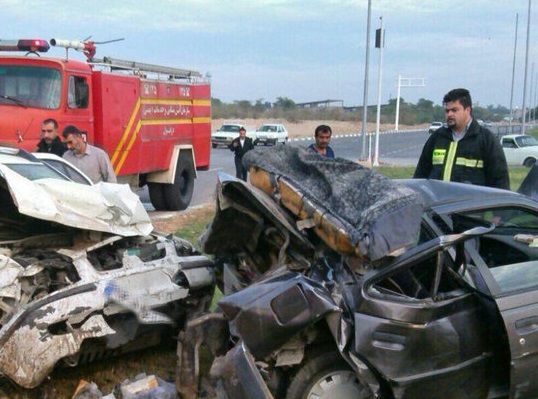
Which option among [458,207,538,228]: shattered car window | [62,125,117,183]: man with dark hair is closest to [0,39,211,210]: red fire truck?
[62,125,117,183]: man with dark hair

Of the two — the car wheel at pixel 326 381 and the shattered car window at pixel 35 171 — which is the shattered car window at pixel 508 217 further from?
the shattered car window at pixel 35 171

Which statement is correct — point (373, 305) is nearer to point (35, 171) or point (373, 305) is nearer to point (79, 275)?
point (79, 275)

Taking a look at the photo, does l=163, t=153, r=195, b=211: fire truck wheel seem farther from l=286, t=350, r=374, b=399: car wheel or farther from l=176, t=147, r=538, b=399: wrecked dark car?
l=286, t=350, r=374, b=399: car wheel

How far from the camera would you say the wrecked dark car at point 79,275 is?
4.07 meters

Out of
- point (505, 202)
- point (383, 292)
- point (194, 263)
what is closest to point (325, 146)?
point (194, 263)

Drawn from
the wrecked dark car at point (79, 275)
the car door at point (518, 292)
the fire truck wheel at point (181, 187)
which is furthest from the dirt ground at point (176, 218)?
the car door at point (518, 292)

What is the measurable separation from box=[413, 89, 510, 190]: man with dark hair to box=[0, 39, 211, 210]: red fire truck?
6.00 m

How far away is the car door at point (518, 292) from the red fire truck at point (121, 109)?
7.06 meters

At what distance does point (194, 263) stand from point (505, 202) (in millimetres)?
2306

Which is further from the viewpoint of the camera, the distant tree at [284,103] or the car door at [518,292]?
the distant tree at [284,103]

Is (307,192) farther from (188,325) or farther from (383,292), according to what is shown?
(188,325)

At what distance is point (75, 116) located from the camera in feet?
33.3

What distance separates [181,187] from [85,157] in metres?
6.04

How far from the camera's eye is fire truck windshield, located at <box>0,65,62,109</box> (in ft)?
32.4
